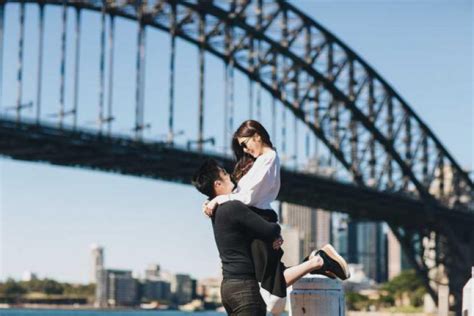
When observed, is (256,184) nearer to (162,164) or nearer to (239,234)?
(239,234)

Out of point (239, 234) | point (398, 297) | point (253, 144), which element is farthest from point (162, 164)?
point (398, 297)

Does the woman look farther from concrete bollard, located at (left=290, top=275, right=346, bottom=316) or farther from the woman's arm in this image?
concrete bollard, located at (left=290, top=275, right=346, bottom=316)

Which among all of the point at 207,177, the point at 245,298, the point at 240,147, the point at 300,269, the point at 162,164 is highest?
the point at 162,164

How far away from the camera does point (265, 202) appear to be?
218 inches

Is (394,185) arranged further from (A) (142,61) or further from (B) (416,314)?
(B) (416,314)

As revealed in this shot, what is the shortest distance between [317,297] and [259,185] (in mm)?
726

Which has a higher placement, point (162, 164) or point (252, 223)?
point (162, 164)

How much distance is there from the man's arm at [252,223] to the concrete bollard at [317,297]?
0.58 metres

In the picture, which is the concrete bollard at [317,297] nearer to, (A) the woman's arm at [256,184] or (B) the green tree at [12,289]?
(A) the woman's arm at [256,184]

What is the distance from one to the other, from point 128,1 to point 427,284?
79.5 ft

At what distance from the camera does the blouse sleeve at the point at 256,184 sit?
5.50 m

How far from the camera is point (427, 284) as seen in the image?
6156cm

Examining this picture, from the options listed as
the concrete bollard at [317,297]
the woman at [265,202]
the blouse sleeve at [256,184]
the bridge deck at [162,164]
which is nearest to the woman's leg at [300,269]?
the woman at [265,202]

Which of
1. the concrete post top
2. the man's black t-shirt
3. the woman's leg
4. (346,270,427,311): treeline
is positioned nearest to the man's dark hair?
the man's black t-shirt
